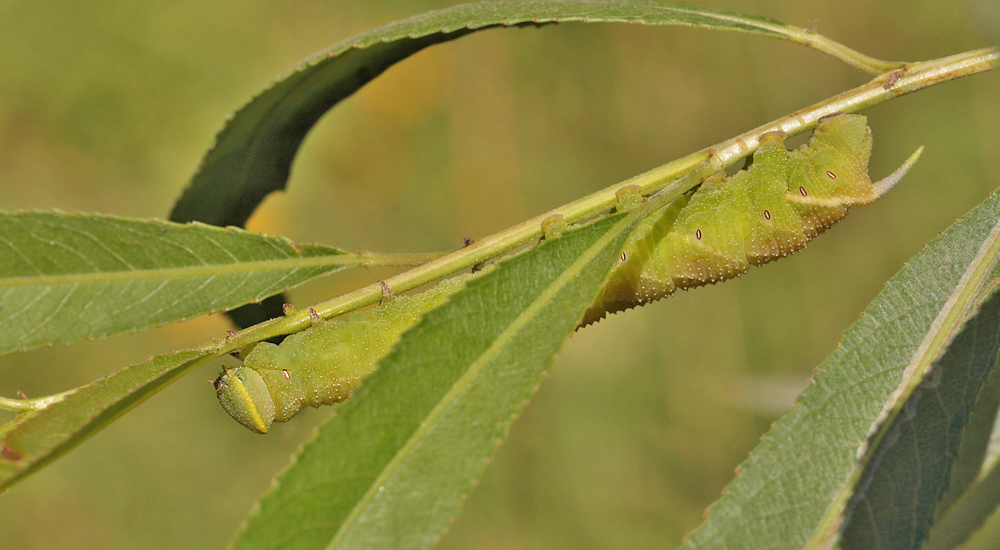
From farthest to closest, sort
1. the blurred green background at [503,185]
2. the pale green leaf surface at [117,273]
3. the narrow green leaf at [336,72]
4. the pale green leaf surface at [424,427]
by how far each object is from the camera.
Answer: the blurred green background at [503,185] → the narrow green leaf at [336,72] → the pale green leaf surface at [117,273] → the pale green leaf surface at [424,427]

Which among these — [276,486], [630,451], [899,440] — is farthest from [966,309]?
[630,451]

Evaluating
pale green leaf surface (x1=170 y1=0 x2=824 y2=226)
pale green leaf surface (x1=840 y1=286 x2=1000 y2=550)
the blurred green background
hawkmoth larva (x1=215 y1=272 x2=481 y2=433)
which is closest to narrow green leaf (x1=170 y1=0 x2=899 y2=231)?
pale green leaf surface (x1=170 y1=0 x2=824 y2=226)

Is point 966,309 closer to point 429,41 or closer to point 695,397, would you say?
point 429,41

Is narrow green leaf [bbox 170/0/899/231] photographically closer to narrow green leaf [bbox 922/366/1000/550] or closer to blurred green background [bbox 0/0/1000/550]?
narrow green leaf [bbox 922/366/1000/550]

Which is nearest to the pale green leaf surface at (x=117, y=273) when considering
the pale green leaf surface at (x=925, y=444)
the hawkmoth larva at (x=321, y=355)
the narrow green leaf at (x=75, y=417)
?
the narrow green leaf at (x=75, y=417)

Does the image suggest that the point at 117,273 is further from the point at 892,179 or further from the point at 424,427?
the point at 892,179

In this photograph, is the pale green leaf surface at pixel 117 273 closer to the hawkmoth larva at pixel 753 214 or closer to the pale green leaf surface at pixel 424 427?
the pale green leaf surface at pixel 424 427

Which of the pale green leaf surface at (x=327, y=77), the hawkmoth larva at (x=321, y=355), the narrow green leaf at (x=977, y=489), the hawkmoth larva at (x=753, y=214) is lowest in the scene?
the narrow green leaf at (x=977, y=489)
